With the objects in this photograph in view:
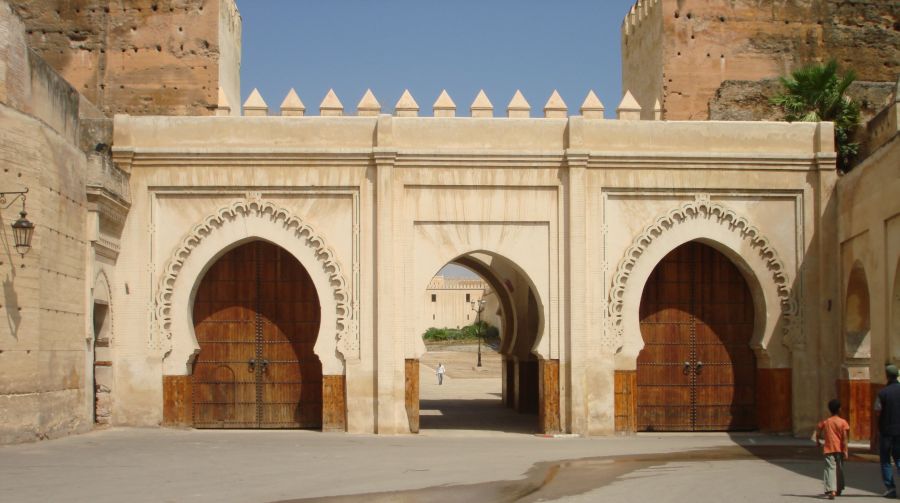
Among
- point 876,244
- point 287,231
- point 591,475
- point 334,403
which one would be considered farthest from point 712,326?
point 287,231

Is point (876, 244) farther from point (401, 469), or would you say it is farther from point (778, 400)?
point (401, 469)

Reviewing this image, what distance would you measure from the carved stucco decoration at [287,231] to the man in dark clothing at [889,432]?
7.57 meters

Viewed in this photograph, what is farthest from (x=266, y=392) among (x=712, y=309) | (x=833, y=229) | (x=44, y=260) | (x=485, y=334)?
(x=485, y=334)

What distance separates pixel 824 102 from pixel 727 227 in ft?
10.6

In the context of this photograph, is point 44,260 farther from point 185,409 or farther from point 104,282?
point 185,409

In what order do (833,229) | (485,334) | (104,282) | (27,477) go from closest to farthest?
(27,477) < (104,282) < (833,229) < (485,334)

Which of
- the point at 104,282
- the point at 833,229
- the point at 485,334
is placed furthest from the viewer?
the point at 485,334

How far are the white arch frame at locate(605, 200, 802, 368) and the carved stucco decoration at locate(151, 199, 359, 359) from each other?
392 centimetres

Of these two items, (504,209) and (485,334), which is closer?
(504,209)

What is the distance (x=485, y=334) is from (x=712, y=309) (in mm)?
40372

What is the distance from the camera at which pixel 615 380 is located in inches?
618

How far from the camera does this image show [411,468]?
450 inches

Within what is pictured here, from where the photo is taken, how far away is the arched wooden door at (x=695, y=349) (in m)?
16.4

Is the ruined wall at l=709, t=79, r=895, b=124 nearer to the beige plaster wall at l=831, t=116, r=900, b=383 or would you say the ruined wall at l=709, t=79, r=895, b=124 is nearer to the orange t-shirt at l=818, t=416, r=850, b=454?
the beige plaster wall at l=831, t=116, r=900, b=383
